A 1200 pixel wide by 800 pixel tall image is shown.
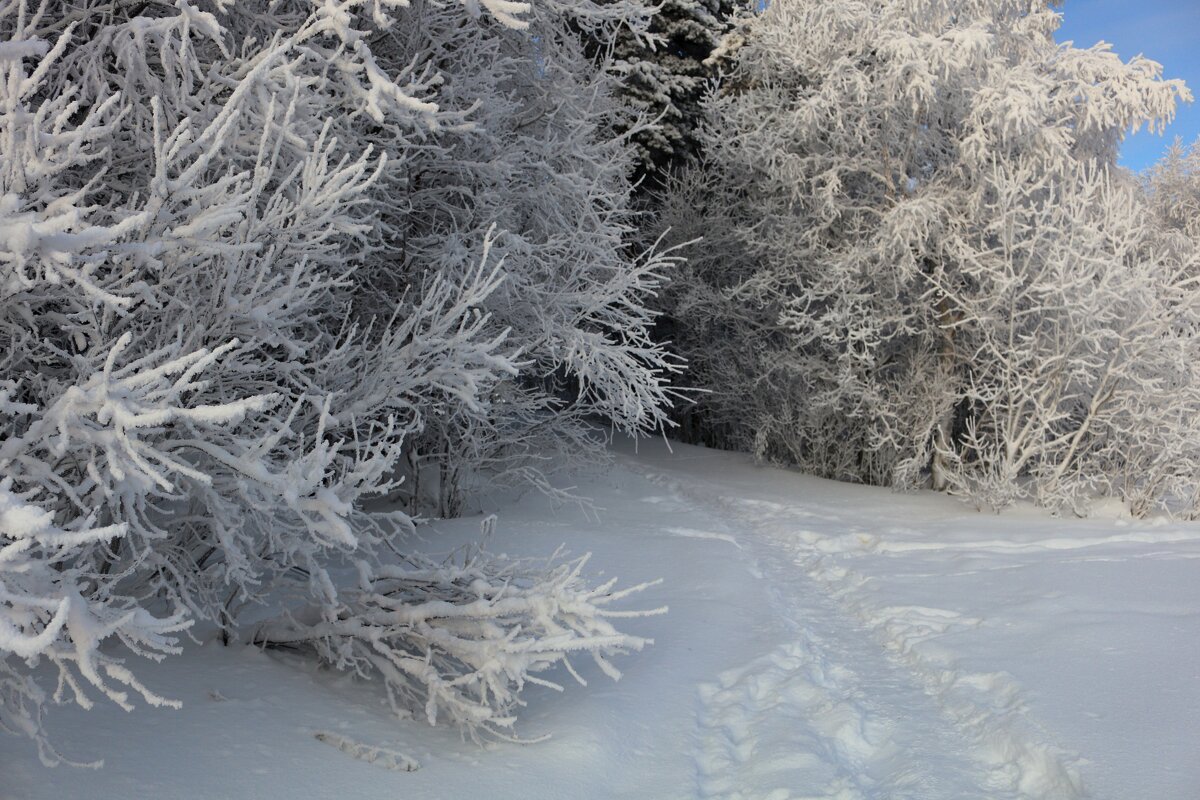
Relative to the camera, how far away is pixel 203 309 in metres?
3.36

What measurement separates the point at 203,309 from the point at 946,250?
886 centimetres

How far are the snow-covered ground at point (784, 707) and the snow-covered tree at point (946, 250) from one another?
2.79m

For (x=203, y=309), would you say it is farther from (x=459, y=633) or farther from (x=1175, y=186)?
(x=1175, y=186)

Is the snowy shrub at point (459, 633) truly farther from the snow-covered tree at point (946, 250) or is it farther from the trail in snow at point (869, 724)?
the snow-covered tree at point (946, 250)

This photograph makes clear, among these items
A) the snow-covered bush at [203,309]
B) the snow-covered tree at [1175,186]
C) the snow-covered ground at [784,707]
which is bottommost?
the snow-covered ground at [784,707]

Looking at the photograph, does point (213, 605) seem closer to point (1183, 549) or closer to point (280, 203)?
point (280, 203)

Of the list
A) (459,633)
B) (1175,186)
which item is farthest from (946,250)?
(1175,186)

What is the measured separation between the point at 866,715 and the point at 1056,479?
21.1 ft

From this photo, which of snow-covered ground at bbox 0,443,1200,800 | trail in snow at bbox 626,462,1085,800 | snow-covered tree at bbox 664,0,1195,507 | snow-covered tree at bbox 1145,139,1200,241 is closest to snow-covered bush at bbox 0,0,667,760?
snow-covered ground at bbox 0,443,1200,800

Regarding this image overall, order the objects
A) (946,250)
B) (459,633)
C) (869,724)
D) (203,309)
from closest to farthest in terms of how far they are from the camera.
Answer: (203,309) → (459,633) → (869,724) → (946,250)

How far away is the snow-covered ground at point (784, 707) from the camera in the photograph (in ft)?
10.2

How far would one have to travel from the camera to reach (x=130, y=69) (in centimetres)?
392


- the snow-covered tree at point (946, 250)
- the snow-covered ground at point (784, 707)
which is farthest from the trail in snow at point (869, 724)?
the snow-covered tree at point (946, 250)

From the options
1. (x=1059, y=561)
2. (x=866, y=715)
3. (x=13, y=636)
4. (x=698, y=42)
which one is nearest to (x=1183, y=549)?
(x=1059, y=561)
